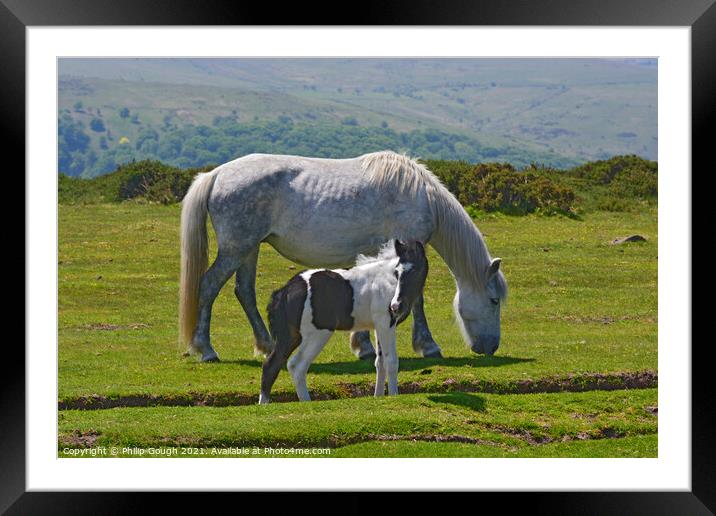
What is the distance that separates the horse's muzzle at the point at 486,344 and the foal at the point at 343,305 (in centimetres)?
301

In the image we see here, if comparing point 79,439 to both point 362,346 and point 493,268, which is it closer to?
point 362,346

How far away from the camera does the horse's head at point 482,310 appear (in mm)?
15289

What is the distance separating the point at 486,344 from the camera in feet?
50.6

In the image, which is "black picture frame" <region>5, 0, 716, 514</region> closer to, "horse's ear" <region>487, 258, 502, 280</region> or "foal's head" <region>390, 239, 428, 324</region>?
"foal's head" <region>390, 239, 428, 324</region>

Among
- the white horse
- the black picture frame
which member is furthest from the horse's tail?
the black picture frame

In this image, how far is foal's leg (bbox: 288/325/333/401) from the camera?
12539mm

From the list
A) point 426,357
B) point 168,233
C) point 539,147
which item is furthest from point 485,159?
point 426,357

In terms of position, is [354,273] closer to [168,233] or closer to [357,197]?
[357,197]

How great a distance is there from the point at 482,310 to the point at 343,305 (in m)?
3.49

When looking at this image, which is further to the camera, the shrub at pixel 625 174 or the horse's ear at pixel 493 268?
the shrub at pixel 625 174

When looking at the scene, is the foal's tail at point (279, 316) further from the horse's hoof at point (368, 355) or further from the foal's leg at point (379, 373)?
the horse's hoof at point (368, 355)

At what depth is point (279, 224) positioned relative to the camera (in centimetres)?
1575

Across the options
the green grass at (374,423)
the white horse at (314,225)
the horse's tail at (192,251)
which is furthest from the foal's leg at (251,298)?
the green grass at (374,423)

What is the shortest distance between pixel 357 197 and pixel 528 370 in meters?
3.71
